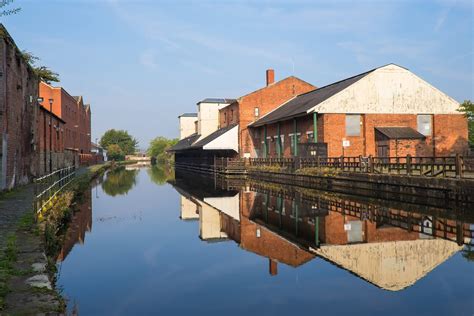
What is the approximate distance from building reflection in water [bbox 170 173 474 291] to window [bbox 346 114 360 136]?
1236 cm

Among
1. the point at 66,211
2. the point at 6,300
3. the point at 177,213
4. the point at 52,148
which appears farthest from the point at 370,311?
the point at 52,148

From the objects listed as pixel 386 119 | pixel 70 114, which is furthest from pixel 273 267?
pixel 70 114

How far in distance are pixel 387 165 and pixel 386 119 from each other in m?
11.5

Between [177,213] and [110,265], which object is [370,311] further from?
[177,213]

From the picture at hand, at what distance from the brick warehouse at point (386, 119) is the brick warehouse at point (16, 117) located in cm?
1637

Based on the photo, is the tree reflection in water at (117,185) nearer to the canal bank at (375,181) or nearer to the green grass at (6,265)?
the canal bank at (375,181)

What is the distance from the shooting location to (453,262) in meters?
8.35

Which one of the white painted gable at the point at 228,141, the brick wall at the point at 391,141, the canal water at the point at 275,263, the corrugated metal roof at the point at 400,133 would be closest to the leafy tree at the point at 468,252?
the canal water at the point at 275,263

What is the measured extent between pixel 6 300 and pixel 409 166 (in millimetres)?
16241

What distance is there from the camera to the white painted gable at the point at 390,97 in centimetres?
2991

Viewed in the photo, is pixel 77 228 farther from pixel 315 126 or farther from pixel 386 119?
pixel 386 119

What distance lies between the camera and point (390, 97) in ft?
99.9

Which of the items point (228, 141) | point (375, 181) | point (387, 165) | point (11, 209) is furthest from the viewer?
point (228, 141)

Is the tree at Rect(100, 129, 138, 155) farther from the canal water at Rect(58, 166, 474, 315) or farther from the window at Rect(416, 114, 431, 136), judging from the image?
the canal water at Rect(58, 166, 474, 315)
